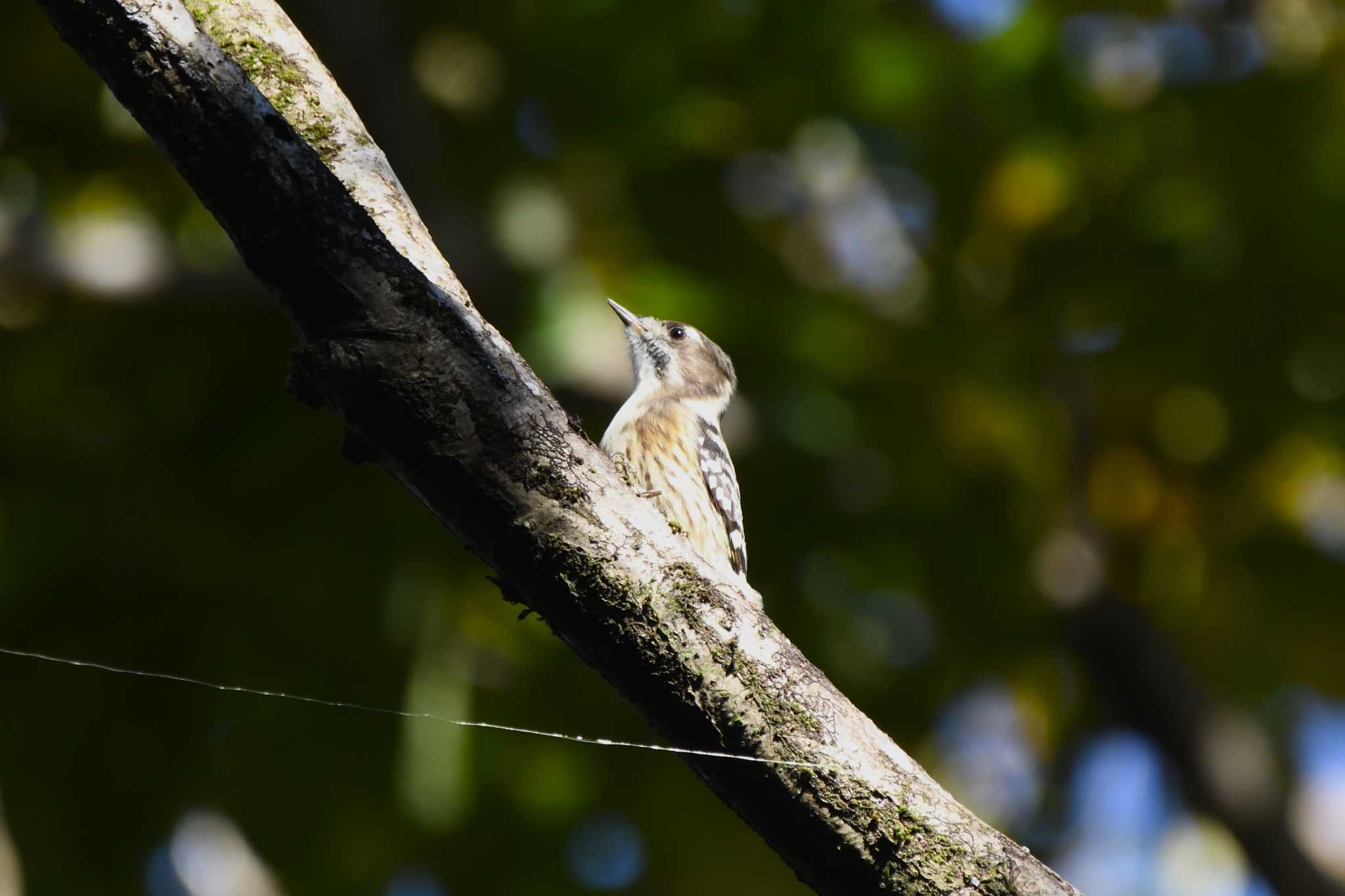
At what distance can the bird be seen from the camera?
537cm

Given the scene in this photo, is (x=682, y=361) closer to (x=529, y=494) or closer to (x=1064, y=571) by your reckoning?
(x=1064, y=571)

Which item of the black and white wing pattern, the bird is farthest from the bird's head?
the black and white wing pattern

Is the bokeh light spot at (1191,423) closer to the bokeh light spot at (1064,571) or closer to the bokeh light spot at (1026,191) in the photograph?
the bokeh light spot at (1064,571)

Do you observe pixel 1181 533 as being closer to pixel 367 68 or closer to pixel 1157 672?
pixel 1157 672

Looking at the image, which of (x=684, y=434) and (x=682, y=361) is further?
(x=682, y=361)

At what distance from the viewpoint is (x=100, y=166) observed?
6.25 m

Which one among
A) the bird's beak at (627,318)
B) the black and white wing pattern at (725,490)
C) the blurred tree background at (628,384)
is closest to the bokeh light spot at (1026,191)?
the blurred tree background at (628,384)

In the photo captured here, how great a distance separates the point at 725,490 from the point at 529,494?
336 centimetres

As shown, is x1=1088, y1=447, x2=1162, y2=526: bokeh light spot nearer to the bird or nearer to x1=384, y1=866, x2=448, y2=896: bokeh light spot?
the bird

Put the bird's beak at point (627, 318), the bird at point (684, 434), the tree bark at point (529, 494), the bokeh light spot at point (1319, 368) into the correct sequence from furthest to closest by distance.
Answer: the bokeh light spot at point (1319, 368) < the bird's beak at point (627, 318) < the bird at point (684, 434) < the tree bark at point (529, 494)

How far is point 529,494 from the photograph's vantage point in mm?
2158

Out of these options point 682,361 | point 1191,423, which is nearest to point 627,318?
point 682,361

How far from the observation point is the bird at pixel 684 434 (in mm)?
5367

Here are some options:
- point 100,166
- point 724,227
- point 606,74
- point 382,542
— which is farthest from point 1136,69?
point 100,166
